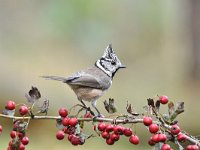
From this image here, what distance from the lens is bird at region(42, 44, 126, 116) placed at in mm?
4297

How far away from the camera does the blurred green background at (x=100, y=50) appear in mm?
10352

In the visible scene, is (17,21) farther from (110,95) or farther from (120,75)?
(110,95)

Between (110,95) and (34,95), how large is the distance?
26.9 ft

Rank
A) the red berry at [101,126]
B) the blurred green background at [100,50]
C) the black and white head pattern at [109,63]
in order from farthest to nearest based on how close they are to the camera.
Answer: the blurred green background at [100,50], the black and white head pattern at [109,63], the red berry at [101,126]

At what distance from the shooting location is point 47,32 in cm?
1702

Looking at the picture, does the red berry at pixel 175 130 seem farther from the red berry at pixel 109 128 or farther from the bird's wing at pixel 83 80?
the bird's wing at pixel 83 80

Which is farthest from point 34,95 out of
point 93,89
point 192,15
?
point 192,15

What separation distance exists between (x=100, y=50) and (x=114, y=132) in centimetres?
1273

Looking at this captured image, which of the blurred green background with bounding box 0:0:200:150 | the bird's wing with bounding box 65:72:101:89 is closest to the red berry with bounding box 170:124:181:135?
the bird's wing with bounding box 65:72:101:89

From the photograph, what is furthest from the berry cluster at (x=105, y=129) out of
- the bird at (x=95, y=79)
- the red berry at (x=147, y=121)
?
the bird at (x=95, y=79)

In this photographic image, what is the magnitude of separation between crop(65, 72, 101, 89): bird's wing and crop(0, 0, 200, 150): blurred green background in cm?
389

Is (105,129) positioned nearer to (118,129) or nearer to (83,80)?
(118,129)

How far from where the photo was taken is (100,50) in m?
16.2

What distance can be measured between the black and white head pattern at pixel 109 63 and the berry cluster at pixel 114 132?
747 millimetres
